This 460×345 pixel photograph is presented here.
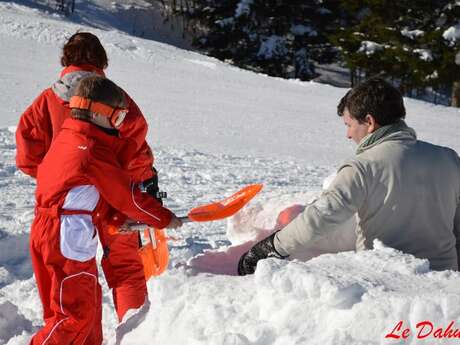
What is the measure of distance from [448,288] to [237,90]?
12540 mm

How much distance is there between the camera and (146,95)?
44.1 ft

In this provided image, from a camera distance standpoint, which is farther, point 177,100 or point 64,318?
point 177,100

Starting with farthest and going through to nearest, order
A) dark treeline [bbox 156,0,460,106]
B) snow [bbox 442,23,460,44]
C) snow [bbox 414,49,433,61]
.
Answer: dark treeline [bbox 156,0,460,106] → snow [bbox 414,49,433,61] → snow [bbox 442,23,460,44]

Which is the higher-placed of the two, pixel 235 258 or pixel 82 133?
pixel 82 133

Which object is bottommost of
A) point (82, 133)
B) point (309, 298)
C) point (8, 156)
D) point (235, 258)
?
point (8, 156)

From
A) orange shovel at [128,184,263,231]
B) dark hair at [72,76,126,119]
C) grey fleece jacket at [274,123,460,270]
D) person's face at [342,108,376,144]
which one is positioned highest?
person's face at [342,108,376,144]

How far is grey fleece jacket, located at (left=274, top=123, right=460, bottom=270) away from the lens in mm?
2814

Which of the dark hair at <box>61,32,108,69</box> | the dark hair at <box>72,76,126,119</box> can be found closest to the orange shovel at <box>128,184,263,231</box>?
the dark hair at <box>72,76,126,119</box>

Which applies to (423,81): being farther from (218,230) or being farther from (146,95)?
(218,230)

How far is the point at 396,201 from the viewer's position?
285cm

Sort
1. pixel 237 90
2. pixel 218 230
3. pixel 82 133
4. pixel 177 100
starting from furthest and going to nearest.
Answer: pixel 237 90 < pixel 177 100 < pixel 218 230 < pixel 82 133

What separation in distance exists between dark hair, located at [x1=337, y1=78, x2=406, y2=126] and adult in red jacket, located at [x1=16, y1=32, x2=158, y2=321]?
1123mm

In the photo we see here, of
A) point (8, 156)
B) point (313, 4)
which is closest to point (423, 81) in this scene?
point (313, 4)

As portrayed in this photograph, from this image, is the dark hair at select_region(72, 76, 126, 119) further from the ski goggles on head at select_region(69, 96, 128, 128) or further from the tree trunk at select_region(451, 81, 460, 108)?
the tree trunk at select_region(451, 81, 460, 108)
